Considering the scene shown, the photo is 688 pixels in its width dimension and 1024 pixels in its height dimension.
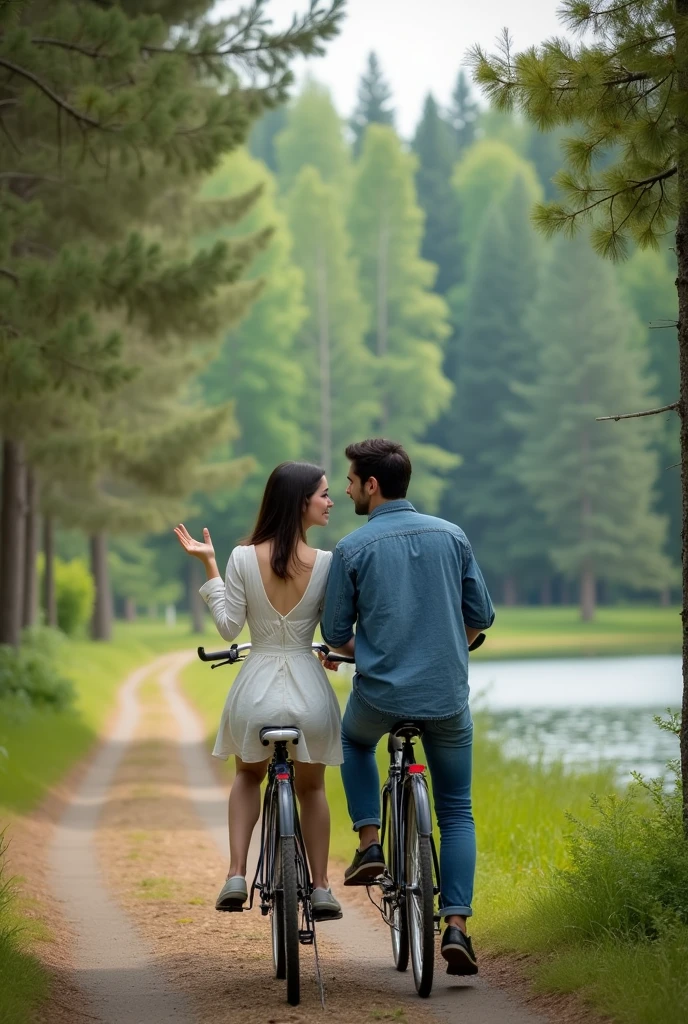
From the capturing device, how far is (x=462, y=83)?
84938 millimetres

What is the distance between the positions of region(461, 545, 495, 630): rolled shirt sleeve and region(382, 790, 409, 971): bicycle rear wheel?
0.82m

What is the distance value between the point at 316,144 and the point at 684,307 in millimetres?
57405

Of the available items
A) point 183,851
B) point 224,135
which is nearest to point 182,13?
point 224,135

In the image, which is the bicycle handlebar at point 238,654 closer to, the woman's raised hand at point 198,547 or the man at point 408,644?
the man at point 408,644

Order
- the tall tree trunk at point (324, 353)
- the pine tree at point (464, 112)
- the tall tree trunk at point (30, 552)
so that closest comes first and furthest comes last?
1. the tall tree trunk at point (30, 552)
2. the tall tree trunk at point (324, 353)
3. the pine tree at point (464, 112)

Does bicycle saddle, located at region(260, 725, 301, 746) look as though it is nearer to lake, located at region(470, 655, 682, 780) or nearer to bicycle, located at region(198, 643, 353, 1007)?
bicycle, located at region(198, 643, 353, 1007)

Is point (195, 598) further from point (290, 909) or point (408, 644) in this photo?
point (290, 909)

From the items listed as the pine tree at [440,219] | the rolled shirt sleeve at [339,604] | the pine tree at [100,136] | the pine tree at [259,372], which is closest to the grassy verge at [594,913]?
the rolled shirt sleeve at [339,604]

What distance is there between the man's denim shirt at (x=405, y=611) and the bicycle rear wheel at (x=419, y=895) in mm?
357

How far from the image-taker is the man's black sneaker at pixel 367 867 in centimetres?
548

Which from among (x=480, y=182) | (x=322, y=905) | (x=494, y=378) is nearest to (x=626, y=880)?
(x=322, y=905)

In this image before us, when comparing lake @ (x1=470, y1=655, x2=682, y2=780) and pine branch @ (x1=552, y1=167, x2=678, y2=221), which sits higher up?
pine branch @ (x1=552, y1=167, x2=678, y2=221)

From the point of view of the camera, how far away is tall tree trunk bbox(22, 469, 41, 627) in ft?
73.7

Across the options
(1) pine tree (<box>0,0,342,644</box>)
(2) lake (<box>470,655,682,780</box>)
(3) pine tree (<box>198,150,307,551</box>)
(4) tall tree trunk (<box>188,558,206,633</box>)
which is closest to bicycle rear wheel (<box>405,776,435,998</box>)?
(1) pine tree (<box>0,0,342,644</box>)
